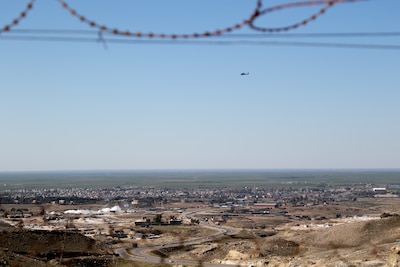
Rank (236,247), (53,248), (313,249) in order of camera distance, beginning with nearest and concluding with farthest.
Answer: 1. (53,248)
2. (313,249)
3. (236,247)

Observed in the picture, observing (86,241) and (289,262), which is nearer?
(289,262)

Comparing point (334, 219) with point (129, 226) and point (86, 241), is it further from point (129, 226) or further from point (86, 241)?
point (86, 241)

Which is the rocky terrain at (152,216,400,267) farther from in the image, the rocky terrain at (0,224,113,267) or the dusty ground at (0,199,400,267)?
the rocky terrain at (0,224,113,267)

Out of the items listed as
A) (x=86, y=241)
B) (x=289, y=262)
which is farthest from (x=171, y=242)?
(x=289, y=262)

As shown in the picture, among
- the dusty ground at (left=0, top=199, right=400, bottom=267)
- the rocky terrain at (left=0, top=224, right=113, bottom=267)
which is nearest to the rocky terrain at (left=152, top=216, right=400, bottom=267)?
the dusty ground at (left=0, top=199, right=400, bottom=267)

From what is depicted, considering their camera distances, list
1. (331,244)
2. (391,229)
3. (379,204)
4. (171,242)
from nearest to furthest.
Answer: (331,244) < (391,229) < (171,242) < (379,204)

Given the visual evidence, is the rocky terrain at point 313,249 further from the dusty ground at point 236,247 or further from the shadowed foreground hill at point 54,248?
the shadowed foreground hill at point 54,248

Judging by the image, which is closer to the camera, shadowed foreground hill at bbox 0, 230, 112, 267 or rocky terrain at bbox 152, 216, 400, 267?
rocky terrain at bbox 152, 216, 400, 267

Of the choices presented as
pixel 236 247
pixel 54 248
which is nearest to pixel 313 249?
pixel 236 247

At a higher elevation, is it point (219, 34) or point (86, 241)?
point (219, 34)

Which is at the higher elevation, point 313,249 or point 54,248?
point 54,248

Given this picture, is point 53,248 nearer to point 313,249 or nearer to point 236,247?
point 236,247
